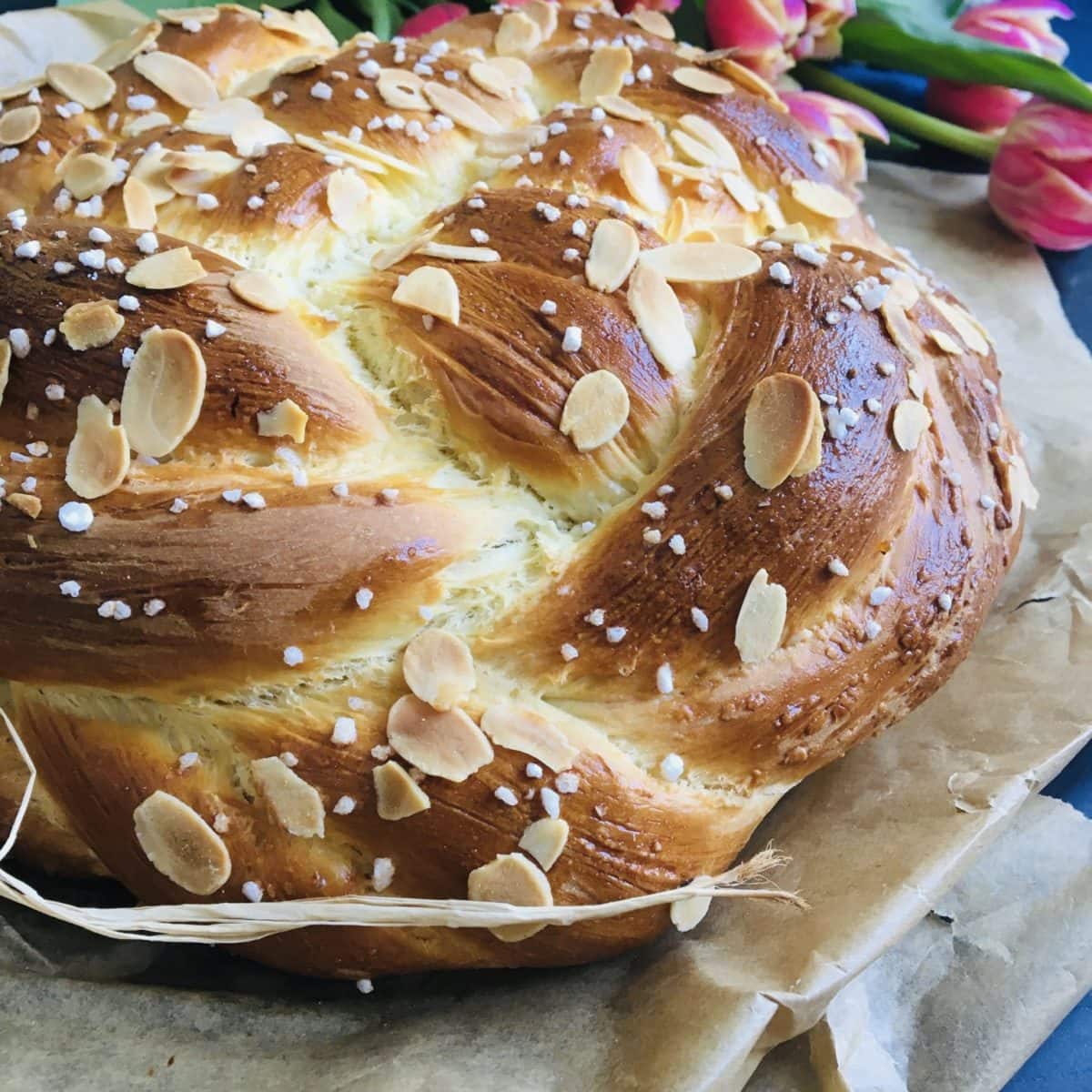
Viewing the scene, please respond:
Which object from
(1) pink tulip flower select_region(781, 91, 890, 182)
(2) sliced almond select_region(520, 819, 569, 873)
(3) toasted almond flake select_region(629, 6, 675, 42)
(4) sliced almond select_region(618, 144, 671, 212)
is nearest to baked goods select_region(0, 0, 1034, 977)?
(2) sliced almond select_region(520, 819, 569, 873)

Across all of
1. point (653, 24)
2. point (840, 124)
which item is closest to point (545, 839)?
point (653, 24)

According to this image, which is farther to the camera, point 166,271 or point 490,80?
point 490,80

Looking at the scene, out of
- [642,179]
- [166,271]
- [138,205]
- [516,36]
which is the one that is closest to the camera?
A: [166,271]

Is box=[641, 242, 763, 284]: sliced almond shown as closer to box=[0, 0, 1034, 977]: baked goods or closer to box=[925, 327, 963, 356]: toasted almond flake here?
box=[0, 0, 1034, 977]: baked goods

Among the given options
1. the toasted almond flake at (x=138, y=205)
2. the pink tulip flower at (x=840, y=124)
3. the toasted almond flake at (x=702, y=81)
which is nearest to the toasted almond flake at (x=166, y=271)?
the toasted almond flake at (x=138, y=205)

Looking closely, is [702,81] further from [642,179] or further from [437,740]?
[437,740]

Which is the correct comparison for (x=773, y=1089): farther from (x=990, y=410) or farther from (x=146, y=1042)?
(x=990, y=410)

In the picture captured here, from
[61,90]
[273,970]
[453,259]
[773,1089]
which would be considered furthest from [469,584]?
[61,90]
